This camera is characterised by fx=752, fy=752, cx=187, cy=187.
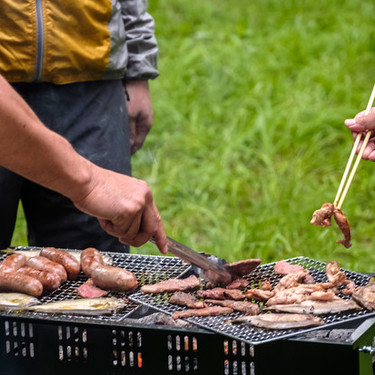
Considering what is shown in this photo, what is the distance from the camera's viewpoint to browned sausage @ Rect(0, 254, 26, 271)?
3.04 meters

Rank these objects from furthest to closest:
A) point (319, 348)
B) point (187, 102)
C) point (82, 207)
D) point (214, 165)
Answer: point (187, 102), point (214, 165), point (82, 207), point (319, 348)

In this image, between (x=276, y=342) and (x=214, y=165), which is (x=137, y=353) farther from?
(x=214, y=165)

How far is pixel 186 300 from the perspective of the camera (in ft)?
9.36

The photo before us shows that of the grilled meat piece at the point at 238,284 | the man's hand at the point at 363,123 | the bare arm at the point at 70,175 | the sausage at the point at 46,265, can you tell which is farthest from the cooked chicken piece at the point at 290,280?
the sausage at the point at 46,265

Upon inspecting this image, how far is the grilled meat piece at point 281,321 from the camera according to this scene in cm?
256

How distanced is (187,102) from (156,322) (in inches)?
204

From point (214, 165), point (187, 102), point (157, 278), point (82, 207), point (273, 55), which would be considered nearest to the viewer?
point (82, 207)

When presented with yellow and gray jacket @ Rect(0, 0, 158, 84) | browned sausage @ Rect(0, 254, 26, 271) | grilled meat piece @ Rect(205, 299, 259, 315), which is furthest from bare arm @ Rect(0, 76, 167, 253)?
yellow and gray jacket @ Rect(0, 0, 158, 84)

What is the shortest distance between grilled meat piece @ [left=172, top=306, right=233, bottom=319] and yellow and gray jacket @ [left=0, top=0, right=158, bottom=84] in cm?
136

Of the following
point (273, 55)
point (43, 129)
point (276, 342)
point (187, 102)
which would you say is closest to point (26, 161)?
point (43, 129)

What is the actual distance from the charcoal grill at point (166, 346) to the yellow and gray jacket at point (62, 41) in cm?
106

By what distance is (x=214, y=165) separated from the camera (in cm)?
659

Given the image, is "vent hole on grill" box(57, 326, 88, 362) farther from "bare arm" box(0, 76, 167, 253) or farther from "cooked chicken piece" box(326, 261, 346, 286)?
"cooked chicken piece" box(326, 261, 346, 286)

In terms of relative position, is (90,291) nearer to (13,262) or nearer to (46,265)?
(46,265)
